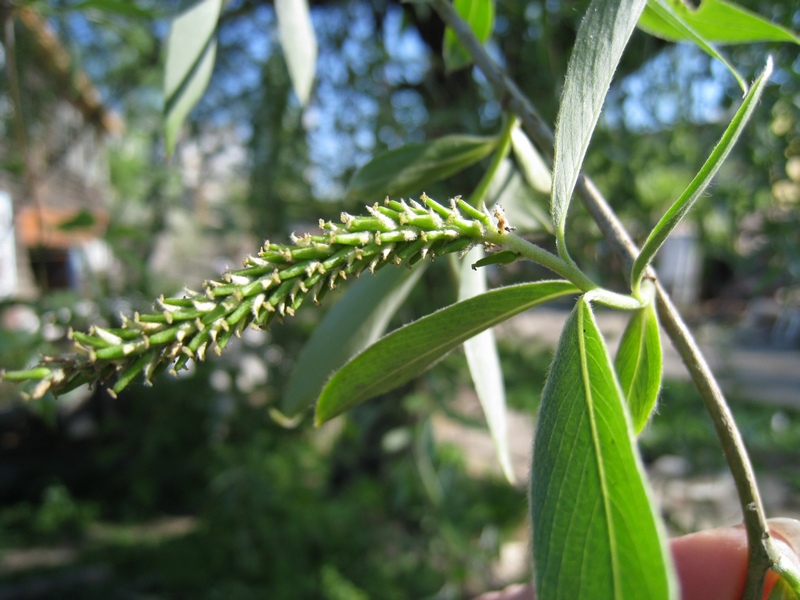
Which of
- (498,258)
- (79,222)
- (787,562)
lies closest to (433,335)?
(498,258)

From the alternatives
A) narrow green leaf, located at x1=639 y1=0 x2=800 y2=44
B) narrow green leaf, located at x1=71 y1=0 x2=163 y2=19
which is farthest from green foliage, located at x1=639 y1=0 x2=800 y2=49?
narrow green leaf, located at x1=71 y1=0 x2=163 y2=19

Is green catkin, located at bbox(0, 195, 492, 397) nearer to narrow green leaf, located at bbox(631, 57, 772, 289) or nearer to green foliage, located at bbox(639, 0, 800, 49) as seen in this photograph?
narrow green leaf, located at bbox(631, 57, 772, 289)

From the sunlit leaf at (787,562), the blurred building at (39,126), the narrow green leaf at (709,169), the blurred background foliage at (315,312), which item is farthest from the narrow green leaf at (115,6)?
the sunlit leaf at (787,562)

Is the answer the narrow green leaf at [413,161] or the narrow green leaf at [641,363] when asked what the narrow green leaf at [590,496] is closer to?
the narrow green leaf at [641,363]

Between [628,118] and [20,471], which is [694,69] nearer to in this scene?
[628,118]

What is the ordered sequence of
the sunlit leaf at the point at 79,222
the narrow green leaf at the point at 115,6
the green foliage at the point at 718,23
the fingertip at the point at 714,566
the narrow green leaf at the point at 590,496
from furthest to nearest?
the sunlit leaf at the point at 79,222
the narrow green leaf at the point at 115,6
the fingertip at the point at 714,566
the green foliage at the point at 718,23
the narrow green leaf at the point at 590,496

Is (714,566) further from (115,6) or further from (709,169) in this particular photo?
(115,6)

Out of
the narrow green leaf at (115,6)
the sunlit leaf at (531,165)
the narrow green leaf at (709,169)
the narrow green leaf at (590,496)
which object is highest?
the narrow green leaf at (115,6)
